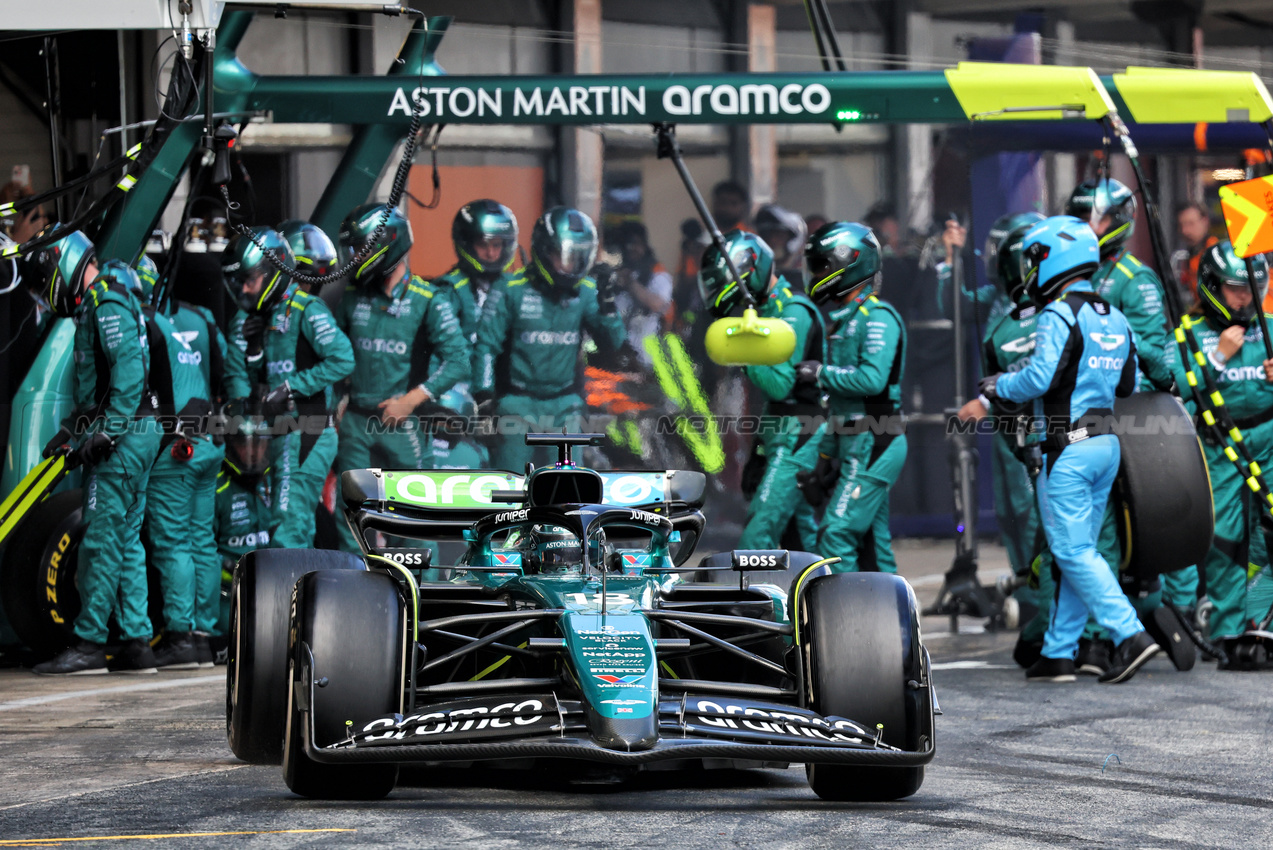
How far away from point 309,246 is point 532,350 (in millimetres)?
1399

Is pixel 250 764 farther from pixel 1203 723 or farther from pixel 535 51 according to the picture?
pixel 535 51

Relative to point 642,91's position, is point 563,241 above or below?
below

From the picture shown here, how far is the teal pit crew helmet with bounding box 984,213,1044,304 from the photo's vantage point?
1060 centimetres

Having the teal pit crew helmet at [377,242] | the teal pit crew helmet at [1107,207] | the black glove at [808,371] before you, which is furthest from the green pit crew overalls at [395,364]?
the teal pit crew helmet at [1107,207]

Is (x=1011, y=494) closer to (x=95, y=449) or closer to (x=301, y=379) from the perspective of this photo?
(x=301, y=379)

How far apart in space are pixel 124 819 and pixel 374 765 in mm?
734

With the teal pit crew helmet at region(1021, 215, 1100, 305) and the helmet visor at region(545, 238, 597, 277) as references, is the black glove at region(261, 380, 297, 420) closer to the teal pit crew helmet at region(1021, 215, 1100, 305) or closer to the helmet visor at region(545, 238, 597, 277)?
the helmet visor at region(545, 238, 597, 277)

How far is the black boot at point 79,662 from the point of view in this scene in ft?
33.2

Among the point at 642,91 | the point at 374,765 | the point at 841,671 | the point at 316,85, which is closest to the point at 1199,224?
the point at 642,91

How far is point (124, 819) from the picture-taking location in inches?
222

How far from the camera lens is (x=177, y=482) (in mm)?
10469

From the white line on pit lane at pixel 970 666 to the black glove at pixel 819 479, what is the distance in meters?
1.17

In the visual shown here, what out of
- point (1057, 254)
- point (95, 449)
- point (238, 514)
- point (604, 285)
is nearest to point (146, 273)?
point (95, 449)

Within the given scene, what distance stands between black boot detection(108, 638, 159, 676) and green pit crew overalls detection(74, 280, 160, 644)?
43mm
